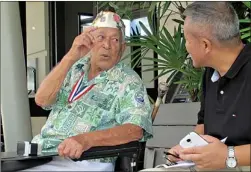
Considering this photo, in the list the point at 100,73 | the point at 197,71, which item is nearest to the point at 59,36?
the point at 197,71

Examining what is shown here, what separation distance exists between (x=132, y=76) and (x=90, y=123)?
1.06 feet

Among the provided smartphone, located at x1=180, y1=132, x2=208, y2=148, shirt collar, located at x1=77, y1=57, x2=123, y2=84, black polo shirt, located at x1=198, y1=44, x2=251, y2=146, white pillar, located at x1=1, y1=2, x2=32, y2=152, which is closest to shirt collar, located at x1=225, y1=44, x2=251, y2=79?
black polo shirt, located at x1=198, y1=44, x2=251, y2=146

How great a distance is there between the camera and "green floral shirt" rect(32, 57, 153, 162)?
7.16 feet

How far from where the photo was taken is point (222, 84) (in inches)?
74.4

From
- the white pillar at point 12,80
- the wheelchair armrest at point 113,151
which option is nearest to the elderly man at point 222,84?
the wheelchair armrest at point 113,151

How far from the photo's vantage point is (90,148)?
1985mm

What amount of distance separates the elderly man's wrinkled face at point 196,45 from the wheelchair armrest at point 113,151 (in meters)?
0.49

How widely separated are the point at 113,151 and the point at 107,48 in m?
0.58

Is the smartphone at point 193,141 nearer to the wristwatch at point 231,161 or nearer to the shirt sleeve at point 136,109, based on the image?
the wristwatch at point 231,161

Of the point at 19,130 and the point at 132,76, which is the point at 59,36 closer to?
the point at 19,130

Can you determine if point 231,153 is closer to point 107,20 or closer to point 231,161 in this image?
point 231,161

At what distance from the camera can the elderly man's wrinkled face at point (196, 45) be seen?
188 centimetres

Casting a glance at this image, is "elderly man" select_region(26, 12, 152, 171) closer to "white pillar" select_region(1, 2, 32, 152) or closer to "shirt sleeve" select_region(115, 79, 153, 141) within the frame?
"shirt sleeve" select_region(115, 79, 153, 141)

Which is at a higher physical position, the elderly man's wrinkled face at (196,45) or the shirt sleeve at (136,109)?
the elderly man's wrinkled face at (196,45)
